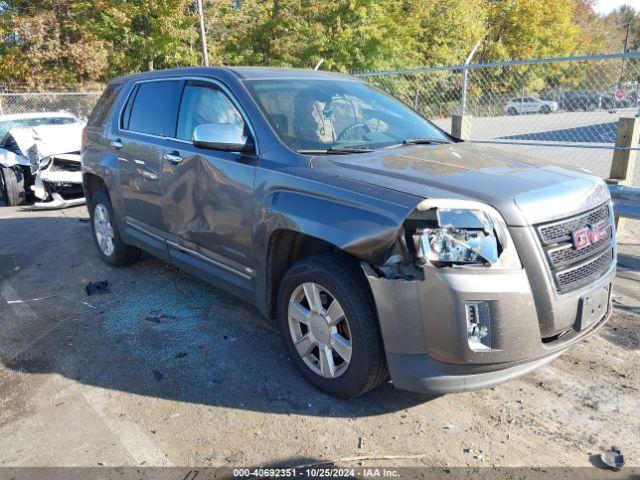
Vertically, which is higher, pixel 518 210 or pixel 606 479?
pixel 518 210

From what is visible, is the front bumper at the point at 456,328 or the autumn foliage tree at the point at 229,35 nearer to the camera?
the front bumper at the point at 456,328

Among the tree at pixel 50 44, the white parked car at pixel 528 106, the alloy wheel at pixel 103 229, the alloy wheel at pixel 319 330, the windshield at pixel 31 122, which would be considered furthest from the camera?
the tree at pixel 50 44

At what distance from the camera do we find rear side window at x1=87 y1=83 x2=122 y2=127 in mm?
5441

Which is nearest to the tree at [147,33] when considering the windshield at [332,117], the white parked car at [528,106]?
the white parked car at [528,106]

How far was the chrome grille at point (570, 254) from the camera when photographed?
268cm

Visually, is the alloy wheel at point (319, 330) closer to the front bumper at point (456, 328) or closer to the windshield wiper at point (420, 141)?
the front bumper at point (456, 328)

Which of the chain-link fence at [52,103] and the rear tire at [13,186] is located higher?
the chain-link fence at [52,103]

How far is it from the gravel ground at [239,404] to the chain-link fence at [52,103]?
1511cm

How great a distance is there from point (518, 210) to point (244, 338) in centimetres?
223

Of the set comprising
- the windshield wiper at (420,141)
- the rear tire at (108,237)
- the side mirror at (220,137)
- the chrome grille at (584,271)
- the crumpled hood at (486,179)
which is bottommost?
the rear tire at (108,237)

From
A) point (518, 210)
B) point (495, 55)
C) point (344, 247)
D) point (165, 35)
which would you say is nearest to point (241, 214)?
point (344, 247)

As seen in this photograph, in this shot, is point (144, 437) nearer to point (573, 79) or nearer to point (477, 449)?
point (477, 449)

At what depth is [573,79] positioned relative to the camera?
8.64 m

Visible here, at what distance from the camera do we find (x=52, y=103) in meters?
17.8
